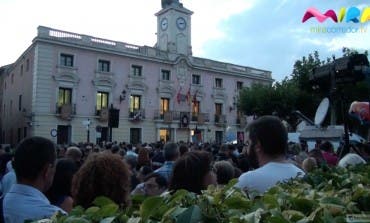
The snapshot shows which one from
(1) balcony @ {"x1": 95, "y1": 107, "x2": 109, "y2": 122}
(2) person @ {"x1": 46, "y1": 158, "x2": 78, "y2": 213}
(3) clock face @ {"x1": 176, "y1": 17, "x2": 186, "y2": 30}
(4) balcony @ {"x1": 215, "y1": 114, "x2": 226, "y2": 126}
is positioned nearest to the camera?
(2) person @ {"x1": 46, "y1": 158, "x2": 78, "y2": 213}

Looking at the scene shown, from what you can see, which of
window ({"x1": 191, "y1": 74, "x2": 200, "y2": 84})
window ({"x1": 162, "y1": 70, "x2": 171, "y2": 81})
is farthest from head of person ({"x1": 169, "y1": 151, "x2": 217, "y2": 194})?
window ({"x1": 191, "y1": 74, "x2": 200, "y2": 84})

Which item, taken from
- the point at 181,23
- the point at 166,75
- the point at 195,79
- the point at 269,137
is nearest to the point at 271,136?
the point at 269,137

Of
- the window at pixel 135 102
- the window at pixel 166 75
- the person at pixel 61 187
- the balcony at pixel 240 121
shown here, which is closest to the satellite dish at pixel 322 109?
the person at pixel 61 187

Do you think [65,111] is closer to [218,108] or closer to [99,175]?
[218,108]

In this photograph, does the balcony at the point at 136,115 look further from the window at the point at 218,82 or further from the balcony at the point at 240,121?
the balcony at the point at 240,121

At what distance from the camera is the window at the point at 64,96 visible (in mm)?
28627

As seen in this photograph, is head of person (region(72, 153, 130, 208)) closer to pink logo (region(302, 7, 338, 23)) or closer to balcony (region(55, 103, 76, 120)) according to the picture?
pink logo (region(302, 7, 338, 23))

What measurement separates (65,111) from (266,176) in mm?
26761

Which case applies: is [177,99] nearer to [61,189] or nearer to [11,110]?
[11,110]

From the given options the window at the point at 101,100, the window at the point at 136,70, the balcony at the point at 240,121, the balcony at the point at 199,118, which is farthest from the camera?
the balcony at the point at 240,121

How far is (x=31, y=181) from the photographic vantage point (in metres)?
3.07

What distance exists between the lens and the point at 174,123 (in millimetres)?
34094

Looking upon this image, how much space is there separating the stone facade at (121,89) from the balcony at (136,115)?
0.28 ft

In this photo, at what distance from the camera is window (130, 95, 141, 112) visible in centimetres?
3209
